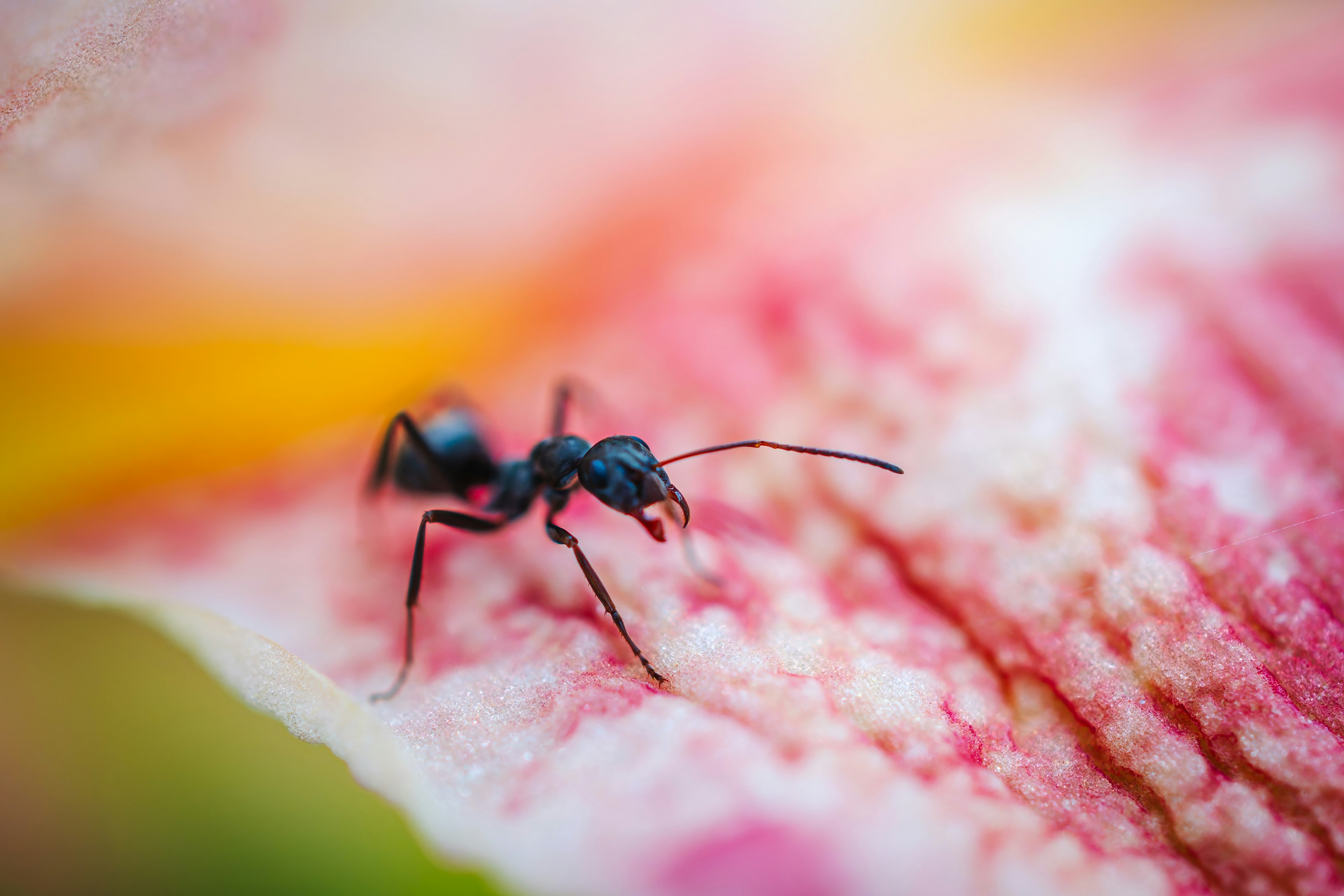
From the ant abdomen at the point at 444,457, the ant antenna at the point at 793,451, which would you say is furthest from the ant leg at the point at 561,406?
the ant antenna at the point at 793,451

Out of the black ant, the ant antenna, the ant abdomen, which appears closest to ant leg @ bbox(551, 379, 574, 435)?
the black ant

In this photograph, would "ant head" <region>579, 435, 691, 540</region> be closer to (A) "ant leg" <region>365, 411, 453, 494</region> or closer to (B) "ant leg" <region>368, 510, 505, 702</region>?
(B) "ant leg" <region>368, 510, 505, 702</region>

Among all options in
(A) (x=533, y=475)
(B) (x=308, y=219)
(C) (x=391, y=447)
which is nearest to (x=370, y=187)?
(B) (x=308, y=219)

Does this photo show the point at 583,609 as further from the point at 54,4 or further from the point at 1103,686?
the point at 54,4

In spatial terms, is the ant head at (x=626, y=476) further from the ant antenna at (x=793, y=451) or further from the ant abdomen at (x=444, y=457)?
the ant abdomen at (x=444, y=457)

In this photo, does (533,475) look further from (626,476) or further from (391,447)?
(626,476)
